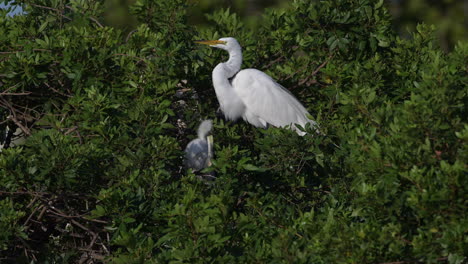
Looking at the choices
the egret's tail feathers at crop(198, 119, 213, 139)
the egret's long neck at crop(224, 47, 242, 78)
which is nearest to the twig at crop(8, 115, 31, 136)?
the egret's tail feathers at crop(198, 119, 213, 139)

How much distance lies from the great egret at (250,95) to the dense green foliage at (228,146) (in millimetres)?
110

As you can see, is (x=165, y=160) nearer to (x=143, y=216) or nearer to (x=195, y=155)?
(x=143, y=216)

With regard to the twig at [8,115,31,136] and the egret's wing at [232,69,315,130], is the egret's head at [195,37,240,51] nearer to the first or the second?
the egret's wing at [232,69,315,130]

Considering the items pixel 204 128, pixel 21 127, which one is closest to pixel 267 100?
pixel 204 128

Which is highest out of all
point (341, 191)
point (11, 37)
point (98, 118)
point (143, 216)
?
point (11, 37)

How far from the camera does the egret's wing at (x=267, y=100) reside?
5.11m

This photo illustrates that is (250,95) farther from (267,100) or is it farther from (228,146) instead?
(228,146)

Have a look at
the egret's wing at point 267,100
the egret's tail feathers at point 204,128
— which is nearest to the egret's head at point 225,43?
the egret's wing at point 267,100

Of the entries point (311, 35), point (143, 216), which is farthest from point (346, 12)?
point (143, 216)

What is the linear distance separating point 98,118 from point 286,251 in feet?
4.73

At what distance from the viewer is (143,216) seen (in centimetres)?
314

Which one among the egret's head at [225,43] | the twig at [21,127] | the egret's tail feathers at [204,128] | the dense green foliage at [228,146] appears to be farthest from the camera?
the egret's head at [225,43]

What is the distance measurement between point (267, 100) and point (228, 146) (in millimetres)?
1779

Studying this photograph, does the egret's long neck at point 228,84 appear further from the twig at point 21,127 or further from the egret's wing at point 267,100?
the twig at point 21,127
